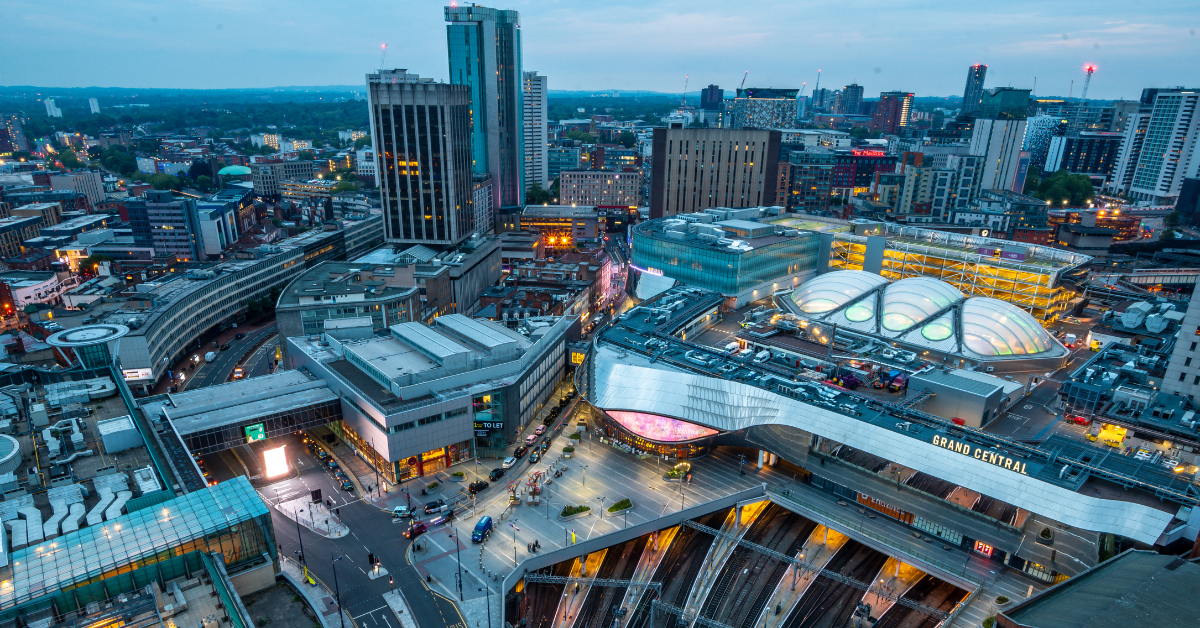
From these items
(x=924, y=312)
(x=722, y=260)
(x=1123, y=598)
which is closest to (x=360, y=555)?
(x=1123, y=598)

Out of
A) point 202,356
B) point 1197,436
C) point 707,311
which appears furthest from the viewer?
point 202,356

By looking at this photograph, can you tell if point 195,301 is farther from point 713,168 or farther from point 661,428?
point 713,168

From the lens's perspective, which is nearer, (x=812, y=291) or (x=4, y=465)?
(x=4, y=465)

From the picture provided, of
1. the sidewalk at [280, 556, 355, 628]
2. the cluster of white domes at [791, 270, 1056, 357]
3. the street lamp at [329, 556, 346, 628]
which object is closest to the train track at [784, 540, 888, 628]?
the cluster of white domes at [791, 270, 1056, 357]

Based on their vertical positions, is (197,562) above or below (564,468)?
above

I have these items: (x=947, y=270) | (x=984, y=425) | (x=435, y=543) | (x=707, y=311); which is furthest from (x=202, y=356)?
(x=947, y=270)

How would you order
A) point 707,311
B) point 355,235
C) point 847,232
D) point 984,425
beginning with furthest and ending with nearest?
point 355,235, point 847,232, point 707,311, point 984,425

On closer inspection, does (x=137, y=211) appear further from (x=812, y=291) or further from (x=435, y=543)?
(x=812, y=291)
